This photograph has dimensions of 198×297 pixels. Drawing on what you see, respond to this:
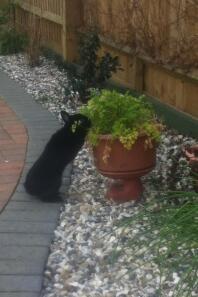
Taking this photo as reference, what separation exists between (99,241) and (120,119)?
0.83 m

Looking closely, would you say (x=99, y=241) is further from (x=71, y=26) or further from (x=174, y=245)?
(x=71, y=26)

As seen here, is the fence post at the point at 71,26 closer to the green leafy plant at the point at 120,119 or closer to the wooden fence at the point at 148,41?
the wooden fence at the point at 148,41

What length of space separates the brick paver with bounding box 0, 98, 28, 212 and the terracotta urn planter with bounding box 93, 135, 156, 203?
77cm

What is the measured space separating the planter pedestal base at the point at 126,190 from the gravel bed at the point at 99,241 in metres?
0.05

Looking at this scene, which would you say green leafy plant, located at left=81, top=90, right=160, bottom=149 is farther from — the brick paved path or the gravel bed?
the brick paved path

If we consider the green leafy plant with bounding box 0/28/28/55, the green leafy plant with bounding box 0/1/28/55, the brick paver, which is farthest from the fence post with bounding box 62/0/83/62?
the brick paver

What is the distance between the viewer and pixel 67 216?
4.41 meters

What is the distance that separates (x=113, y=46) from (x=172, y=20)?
1.58 metres

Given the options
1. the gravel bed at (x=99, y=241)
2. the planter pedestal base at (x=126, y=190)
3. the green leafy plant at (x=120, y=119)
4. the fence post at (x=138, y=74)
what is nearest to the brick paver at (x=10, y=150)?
the gravel bed at (x=99, y=241)

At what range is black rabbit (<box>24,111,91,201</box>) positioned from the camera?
4.45 meters

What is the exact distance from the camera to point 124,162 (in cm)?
436

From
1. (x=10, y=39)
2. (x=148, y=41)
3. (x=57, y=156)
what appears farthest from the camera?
(x=10, y=39)

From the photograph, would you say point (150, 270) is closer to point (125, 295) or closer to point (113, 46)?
point (125, 295)

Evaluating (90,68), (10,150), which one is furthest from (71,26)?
(10,150)
